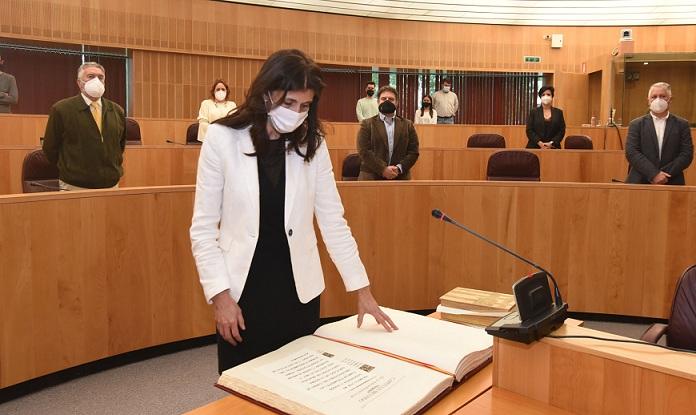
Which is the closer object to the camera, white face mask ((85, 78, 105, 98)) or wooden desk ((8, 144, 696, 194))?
white face mask ((85, 78, 105, 98))

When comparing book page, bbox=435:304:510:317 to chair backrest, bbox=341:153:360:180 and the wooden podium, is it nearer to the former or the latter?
the wooden podium

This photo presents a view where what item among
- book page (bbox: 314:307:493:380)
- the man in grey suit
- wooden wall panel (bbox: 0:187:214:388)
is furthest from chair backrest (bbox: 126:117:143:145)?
book page (bbox: 314:307:493:380)

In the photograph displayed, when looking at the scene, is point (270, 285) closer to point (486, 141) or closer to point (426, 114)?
point (486, 141)

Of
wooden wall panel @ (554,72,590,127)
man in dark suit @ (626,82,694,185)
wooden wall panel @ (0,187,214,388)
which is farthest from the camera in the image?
wooden wall panel @ (554,72,590,127)

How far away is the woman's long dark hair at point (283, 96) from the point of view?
5.60ft

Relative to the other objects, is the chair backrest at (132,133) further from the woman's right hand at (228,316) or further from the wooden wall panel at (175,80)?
the woman's right hand at (228,316)

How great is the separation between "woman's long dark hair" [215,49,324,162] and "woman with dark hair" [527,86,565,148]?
635cm

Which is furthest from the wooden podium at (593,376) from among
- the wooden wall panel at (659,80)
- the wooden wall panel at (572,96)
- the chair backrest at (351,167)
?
the wooden wall panel at (572,96)

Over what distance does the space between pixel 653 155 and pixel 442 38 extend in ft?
26.1

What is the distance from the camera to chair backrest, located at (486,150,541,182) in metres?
5.84

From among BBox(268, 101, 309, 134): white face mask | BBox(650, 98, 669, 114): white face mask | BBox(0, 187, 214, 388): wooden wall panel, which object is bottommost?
→ BBox(0, 187, 214, 388): wooden wall panel

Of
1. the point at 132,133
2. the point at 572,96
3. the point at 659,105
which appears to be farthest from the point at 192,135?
the point at 572,96

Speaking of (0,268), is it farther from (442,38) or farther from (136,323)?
(442,38)

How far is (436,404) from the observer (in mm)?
1341
